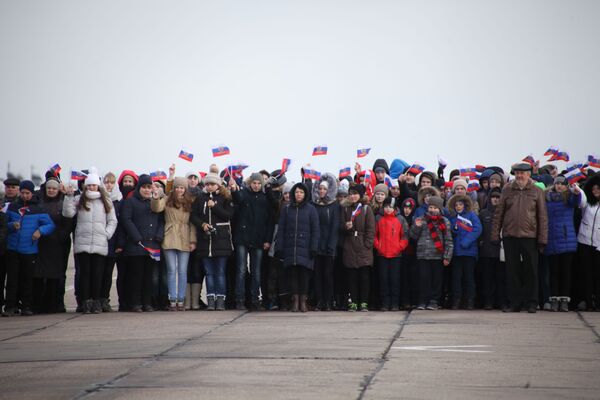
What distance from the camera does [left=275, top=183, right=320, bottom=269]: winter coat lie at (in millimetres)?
16375

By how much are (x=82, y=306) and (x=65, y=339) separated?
3.79 metres

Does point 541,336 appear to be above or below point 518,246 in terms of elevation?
below

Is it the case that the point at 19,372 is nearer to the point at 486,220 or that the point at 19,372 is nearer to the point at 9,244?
the point at 9,244

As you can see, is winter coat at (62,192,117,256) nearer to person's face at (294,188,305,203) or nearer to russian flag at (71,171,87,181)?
russian flag at (71,171,87,181)

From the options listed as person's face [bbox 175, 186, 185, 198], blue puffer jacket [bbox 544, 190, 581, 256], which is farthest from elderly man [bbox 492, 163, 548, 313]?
person's face [bbox 175, 186, 185, 198]

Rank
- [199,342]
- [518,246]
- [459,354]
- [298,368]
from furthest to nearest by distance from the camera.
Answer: [518,246] < [199,342] < [459,354] < [298,368]

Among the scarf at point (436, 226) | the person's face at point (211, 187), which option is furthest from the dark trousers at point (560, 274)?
the person's face at point (211, 187)

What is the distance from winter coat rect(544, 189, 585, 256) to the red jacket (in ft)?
7.36

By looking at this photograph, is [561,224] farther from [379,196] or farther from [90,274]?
[90,274]

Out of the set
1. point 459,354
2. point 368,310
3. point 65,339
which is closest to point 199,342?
point 65,339

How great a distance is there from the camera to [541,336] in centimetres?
1235

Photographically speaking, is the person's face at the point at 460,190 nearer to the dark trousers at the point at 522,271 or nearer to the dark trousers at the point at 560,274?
the dark trousers at the point at 522,271

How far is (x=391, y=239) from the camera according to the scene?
55.0 feet

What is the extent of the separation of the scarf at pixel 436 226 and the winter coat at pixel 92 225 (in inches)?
193
